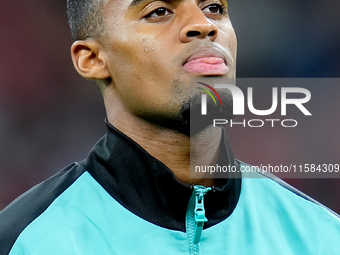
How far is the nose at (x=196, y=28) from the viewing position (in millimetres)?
1783

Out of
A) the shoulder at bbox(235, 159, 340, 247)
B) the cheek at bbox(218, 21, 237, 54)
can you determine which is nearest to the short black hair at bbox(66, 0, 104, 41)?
the cheek at bbox(218, 21, 237, 54)

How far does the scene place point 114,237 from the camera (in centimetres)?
166

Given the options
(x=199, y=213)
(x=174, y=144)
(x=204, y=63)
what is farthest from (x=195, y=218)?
(x=204, y=63)

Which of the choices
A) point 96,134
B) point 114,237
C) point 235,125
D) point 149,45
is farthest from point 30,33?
point 114,237

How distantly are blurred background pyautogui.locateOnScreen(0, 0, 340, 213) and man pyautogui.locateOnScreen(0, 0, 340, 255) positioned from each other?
85.4 inches

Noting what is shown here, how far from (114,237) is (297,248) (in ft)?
2.44


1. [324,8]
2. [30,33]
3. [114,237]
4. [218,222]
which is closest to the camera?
[114,237]

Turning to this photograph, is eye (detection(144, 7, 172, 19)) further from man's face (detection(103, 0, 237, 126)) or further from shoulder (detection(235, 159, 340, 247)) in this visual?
shoulder (detection(235, 159, 340, 247))

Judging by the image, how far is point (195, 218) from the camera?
1665 millimetres

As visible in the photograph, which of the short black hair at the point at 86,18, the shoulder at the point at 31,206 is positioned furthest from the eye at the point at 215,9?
the shoulder at the point at 31,206

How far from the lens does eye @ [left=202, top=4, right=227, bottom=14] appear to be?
199cm

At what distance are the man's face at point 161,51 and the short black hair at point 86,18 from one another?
67 mm

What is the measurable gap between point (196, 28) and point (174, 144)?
494mm

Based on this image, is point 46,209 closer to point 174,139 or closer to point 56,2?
point 174,139
